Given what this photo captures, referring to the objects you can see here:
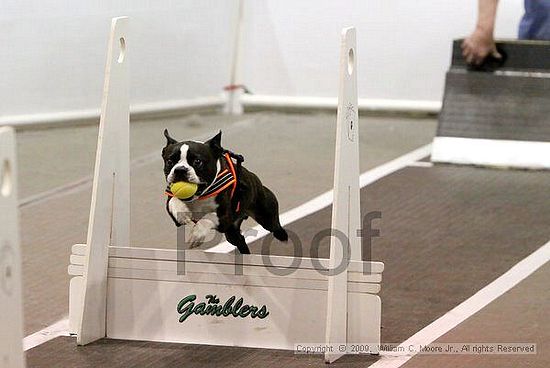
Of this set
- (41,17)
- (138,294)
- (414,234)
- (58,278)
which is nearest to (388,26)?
(41,17)

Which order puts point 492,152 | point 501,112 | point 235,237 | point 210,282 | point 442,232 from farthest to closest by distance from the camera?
point 501,112, point 492,152, point 442,232, point 210,282, point 235,237

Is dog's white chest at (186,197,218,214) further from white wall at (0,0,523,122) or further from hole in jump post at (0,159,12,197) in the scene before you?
white wall at (0,0,523,122)

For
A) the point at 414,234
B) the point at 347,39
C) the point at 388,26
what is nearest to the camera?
the point at 347,39

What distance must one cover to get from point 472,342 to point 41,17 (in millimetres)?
4564

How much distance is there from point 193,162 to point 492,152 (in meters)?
3.75

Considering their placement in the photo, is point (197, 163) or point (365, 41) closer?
point (197, 163)

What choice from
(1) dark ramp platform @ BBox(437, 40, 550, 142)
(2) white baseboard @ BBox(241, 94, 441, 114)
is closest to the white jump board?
(1) dark ramp platform @ BBox(437, 40, 550, 142)

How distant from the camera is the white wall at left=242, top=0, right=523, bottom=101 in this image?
8.55 m

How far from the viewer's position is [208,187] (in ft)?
11.6

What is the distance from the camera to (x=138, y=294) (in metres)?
3.95

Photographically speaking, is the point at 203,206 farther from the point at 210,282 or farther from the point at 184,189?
the point at 210,282

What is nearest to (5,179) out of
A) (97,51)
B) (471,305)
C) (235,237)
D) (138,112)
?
(235,237)

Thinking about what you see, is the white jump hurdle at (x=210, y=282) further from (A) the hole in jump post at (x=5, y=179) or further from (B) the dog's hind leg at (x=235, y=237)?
(A) the hole in jump post at (x=5, y=179)

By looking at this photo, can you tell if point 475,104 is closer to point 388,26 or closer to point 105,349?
point 388,26
